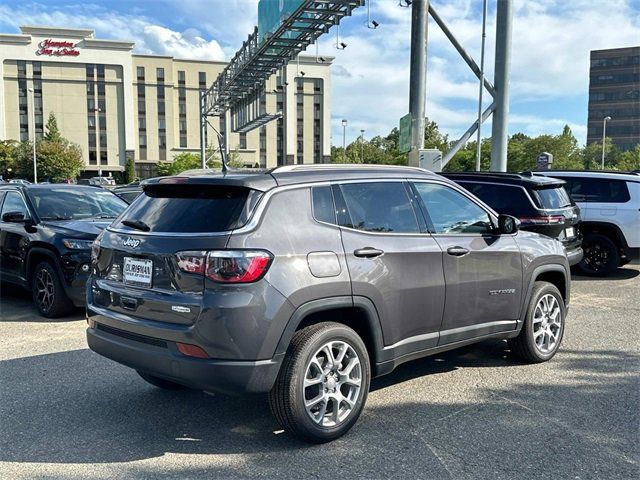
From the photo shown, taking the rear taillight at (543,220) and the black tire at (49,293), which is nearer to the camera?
the black tire at (49,293)

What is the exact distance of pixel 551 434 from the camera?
12.5 ft

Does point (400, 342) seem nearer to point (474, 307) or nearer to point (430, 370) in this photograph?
point (474, 307)

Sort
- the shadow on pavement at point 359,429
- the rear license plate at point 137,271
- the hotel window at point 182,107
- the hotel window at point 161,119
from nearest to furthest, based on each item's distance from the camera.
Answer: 1. the shadow on pavement at point 359,429
2. the rear license plate at point 137,271
3. the hotel window at point 161,119
4. the hotel window at point 182,107

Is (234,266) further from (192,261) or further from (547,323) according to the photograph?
(547,323)

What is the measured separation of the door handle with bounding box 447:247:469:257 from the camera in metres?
4.38

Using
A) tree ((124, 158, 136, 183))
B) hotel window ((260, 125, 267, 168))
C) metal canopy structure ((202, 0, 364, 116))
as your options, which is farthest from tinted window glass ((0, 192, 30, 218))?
hotel window ((260, 125, 267, 168))

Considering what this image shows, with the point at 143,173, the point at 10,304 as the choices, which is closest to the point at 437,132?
the point at 143,173

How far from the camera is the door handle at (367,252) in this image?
3.78 meters

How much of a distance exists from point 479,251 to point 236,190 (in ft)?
7.05

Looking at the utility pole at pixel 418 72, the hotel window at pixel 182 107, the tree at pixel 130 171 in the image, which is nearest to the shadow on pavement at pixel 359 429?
the utility pole at pixel 418 72

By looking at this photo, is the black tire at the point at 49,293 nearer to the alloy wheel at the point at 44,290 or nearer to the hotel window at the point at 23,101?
the alloy wheel at the point at 44,290

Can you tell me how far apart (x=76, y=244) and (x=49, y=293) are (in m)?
0.77

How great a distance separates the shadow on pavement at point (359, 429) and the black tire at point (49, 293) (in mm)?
1983

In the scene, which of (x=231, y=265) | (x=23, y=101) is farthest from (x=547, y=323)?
(x=23, y=101)
